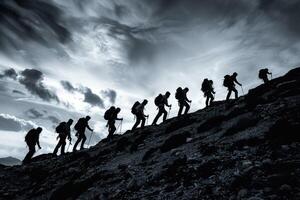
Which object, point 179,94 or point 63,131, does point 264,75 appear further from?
point 63,131

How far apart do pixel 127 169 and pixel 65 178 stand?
496 centimetres

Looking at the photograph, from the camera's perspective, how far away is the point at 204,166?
9750 millimetres

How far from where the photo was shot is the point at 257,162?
873 centimetres

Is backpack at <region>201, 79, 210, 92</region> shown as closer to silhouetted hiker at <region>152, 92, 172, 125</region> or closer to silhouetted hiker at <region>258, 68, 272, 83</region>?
silhouetted hiker at <region>152, 92, 172, 125</region>

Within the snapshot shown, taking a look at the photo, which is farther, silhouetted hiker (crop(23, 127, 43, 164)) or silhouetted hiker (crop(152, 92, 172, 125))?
silhouetted hiker (crop(152, 92, 172, 125))

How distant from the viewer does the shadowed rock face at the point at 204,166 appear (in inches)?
309

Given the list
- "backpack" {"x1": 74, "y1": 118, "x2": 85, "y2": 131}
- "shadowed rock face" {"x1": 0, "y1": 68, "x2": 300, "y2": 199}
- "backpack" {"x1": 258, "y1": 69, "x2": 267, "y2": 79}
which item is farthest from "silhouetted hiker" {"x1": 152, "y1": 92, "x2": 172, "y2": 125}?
"backpack" {"x1": 258, "y1": 69, "x2": 267, "y2": 79}

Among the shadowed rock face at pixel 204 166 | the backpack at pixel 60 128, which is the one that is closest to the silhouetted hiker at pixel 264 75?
the shadowed rock face at pixel 204 166

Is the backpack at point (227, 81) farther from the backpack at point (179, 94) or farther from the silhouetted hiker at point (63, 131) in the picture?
the silhouetted hiker at point (63, 131)

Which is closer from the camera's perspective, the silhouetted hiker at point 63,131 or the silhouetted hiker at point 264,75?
the silhouetted hiker at point 63,131

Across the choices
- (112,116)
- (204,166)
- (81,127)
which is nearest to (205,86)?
(112,116)

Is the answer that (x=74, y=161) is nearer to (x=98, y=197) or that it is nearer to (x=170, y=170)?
(x=98, y=197)

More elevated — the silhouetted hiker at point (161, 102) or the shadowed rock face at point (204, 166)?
the silhouetted hiker at point (161, 102)

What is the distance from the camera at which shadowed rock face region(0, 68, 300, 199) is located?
7.84 m
